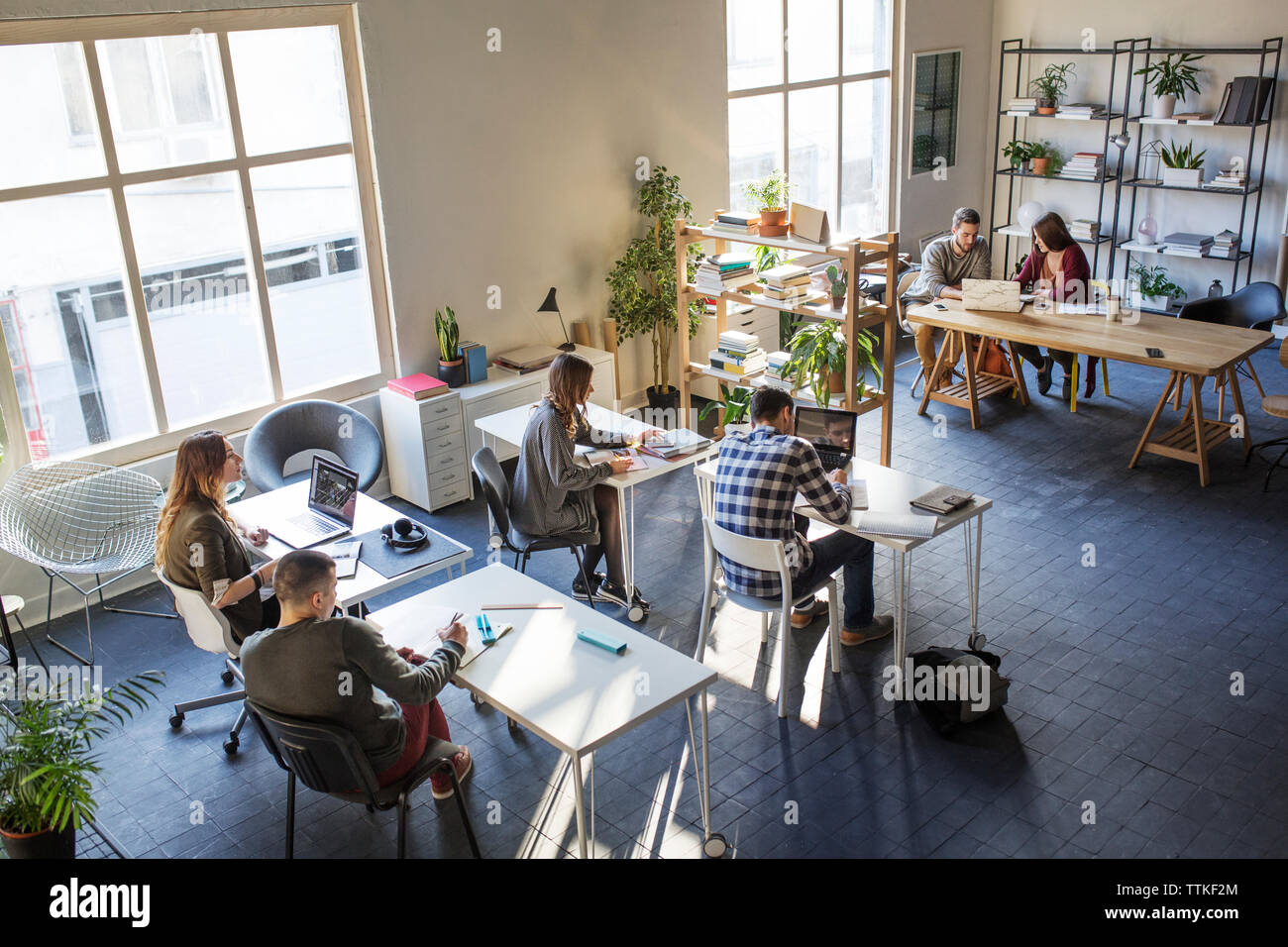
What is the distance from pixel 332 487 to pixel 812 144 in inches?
229

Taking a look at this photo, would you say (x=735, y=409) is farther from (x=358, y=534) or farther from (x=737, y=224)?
(x=358, y=534)

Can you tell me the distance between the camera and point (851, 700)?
16.6 feet

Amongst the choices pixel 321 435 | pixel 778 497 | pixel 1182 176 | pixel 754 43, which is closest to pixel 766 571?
pixel 778 497

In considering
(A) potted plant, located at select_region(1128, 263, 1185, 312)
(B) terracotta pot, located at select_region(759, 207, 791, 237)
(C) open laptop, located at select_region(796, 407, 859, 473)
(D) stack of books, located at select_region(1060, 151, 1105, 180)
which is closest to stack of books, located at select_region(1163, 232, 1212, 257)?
(A) potted plant, located at select_region(1128, 263, 1185, 312)

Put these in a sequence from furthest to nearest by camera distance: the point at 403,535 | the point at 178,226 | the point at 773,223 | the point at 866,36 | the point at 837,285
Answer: the point at 866,36 < the point at 773,223 < the point at 837,285 < the point at 178,226 < the point at 403,535

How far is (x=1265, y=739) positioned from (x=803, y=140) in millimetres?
6219

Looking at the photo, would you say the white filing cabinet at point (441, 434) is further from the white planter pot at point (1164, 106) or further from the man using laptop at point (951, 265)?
the white planter pot at point (1164, 106)

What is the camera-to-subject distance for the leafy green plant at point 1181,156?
950cm

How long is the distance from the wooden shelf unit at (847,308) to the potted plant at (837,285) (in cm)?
7

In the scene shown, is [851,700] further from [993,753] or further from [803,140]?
[803,140]

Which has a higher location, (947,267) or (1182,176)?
(1182,176)

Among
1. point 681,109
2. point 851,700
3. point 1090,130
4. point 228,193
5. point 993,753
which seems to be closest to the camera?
point 993,753

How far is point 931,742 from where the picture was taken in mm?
4742
